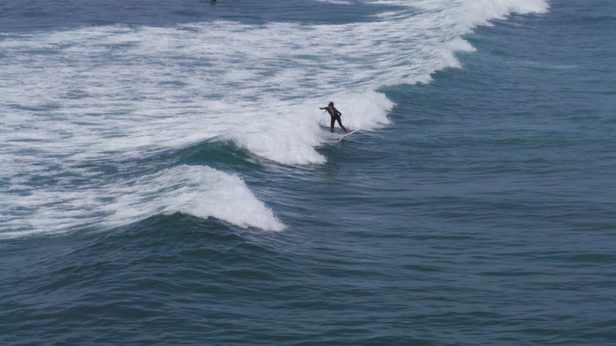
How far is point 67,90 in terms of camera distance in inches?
2030

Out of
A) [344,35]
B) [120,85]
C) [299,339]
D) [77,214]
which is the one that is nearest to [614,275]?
[299,339]

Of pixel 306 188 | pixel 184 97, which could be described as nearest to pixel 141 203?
pixel 306 188

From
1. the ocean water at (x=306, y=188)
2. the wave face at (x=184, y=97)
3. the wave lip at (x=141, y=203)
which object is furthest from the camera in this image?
the wave face at (x=184, y=97)

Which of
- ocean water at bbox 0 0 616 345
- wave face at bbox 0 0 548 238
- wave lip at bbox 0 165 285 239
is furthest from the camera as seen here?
wave face at bbox 0 0 548 238

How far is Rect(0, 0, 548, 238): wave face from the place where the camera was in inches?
1292

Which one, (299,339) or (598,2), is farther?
(598,2)

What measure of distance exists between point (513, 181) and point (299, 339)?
15.2m

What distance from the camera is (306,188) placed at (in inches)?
1387

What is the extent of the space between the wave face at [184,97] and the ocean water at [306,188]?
17cm

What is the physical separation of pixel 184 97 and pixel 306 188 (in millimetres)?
16478

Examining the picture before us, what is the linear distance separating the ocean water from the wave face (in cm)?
17

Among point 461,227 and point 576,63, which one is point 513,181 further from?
point 576,63

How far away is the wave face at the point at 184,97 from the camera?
3281 cm

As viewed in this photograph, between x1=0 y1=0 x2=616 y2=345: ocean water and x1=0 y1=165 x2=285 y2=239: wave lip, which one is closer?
x1=0 y1=0 x2=616 y2=345: ocean water
